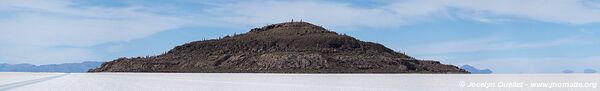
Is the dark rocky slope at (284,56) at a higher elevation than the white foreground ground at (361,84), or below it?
higher

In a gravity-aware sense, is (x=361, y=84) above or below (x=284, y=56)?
below

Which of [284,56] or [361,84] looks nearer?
[361,84]

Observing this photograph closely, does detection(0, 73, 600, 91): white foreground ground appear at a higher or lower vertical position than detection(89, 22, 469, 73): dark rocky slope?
lower

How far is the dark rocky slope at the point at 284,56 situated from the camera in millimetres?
65688

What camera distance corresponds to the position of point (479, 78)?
22.2 metres

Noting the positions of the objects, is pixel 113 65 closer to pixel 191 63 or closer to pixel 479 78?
pixel 191 63

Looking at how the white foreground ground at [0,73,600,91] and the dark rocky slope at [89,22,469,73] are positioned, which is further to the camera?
the dark rocky slope at [89,22,469,73]

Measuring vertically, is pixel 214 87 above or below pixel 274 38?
below

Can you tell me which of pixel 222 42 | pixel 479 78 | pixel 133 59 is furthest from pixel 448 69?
pixel 479 78

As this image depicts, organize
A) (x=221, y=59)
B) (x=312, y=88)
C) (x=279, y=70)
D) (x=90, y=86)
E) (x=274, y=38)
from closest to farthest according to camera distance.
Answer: (x=312, y=88) → (x=90, y=86) → (x=279, y=70) → (x=221, y=59) → (x=274, y=38)

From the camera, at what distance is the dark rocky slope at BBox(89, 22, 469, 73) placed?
216 ft

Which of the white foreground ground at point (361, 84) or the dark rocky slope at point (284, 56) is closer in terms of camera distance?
the white foreground ground at point (361, 84)

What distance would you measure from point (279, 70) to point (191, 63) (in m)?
11.1

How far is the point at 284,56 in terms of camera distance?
6806cm
